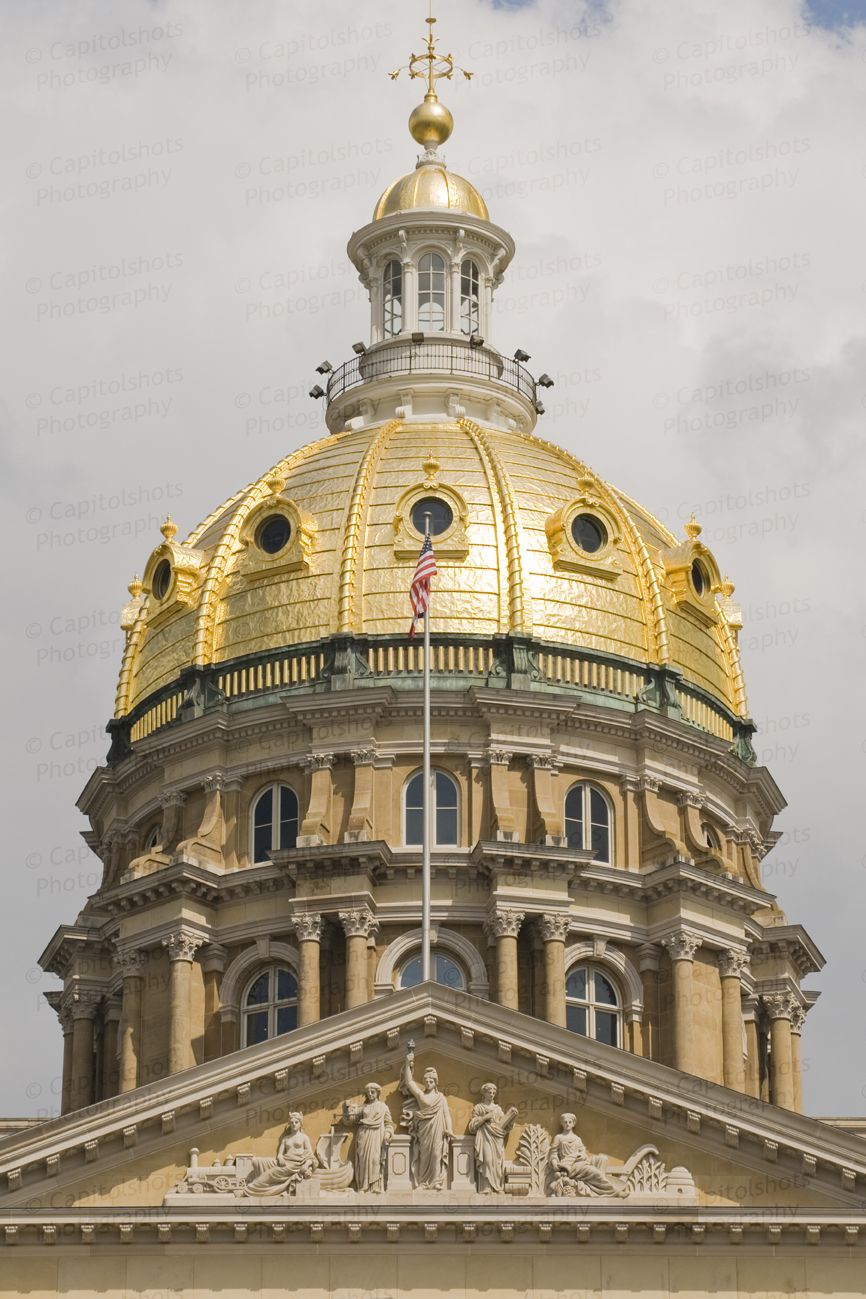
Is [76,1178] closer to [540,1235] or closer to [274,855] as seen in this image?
[540,1235]

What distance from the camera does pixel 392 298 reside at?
85.9 meters

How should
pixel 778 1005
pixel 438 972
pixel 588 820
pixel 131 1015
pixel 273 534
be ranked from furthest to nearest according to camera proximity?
pixel 273 534
pixel 778 1005
pixel 588 820
pixel 131 1015
pixel 438 972

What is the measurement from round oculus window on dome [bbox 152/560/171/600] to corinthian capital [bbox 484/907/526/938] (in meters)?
12.3

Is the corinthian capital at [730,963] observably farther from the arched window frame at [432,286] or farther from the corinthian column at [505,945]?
the arched window frame at [432,286]

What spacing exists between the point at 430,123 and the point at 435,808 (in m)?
22.0

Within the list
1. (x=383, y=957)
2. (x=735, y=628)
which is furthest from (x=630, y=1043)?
(x=735, y=628)

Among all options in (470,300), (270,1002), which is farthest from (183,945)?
(470,300)

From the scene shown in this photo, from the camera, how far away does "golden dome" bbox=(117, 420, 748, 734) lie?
252ft

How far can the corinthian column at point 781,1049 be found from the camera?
76625mm

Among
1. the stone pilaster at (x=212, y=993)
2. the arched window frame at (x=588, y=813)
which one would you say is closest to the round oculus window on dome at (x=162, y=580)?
the stone pilaster at (x=212, y=993)

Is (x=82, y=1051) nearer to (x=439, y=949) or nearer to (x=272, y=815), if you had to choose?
(x=272, y=815)

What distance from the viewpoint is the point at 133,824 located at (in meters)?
78.8

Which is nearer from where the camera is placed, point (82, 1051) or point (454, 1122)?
point (454, 1122)

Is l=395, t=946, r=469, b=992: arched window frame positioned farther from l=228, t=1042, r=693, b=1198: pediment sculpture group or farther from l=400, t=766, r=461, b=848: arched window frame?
l=228, t=1042, r=693, b=1198: pediment sculpture group
